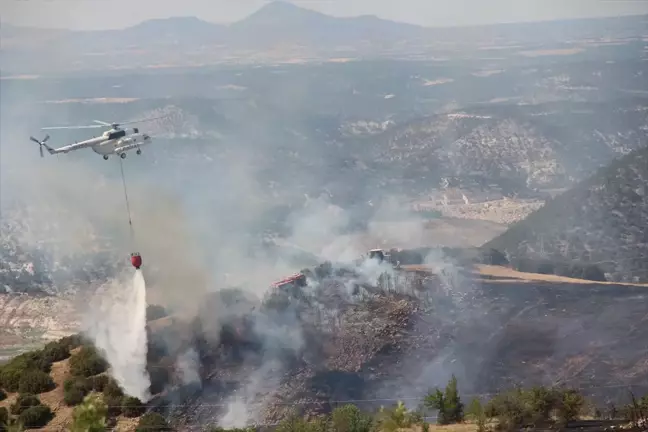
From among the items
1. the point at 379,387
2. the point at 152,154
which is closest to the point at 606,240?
the point at 379,387

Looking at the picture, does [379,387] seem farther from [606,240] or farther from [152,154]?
[152,154]

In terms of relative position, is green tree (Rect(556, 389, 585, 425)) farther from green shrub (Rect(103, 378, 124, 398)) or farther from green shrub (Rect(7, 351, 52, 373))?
green shrub (Rect(7, 351, 52, 373))

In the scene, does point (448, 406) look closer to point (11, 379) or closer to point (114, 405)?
point (114, 405)

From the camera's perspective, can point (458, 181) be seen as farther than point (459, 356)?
Yes

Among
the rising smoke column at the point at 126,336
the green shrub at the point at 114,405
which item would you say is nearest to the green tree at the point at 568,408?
the rising smoke column at the point at 126,336

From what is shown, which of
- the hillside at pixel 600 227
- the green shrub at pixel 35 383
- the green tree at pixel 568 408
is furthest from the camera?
→ the hillside at pixel 600 227

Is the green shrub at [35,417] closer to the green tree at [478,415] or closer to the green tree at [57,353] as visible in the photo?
the green tree at [57,353]
